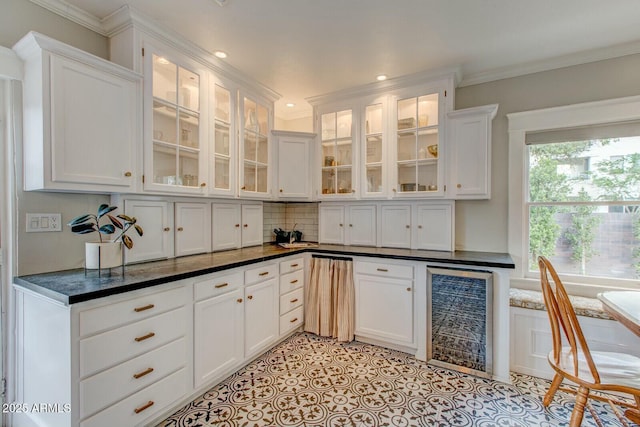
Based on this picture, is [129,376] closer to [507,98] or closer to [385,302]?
[385,302]

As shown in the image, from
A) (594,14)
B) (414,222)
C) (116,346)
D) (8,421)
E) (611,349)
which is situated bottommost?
(8,421)

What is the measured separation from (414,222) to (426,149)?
769mm

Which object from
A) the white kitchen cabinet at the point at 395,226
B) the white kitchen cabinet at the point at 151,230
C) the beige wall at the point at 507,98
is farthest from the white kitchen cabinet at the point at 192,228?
the beige wall at the point at 507,98

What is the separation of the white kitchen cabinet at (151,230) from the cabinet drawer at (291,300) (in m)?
1.13

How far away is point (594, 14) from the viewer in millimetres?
2008

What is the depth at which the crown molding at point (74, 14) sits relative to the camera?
73.4 inches

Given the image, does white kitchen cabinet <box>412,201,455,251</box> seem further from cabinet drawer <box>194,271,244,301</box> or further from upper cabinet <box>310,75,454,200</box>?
cabinet drawer <box>194,271,244,301</box>

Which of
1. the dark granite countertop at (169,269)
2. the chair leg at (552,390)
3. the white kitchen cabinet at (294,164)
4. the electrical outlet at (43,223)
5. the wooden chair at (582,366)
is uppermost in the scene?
the white kitchen cabinet at (294,164)

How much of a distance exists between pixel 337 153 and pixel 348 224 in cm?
86

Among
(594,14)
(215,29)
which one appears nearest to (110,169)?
(215,29)

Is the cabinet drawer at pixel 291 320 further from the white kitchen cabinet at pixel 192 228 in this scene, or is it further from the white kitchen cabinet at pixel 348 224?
the white kitchen cabinet at pixel 192 228

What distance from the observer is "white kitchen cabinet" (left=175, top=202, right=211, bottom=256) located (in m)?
2.56

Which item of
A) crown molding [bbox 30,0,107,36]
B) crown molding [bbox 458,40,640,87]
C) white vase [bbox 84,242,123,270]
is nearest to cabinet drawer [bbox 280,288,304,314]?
white vase [bbox 84,242,123,270]

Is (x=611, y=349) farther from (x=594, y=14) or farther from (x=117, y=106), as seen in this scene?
(x=117, y=106)
